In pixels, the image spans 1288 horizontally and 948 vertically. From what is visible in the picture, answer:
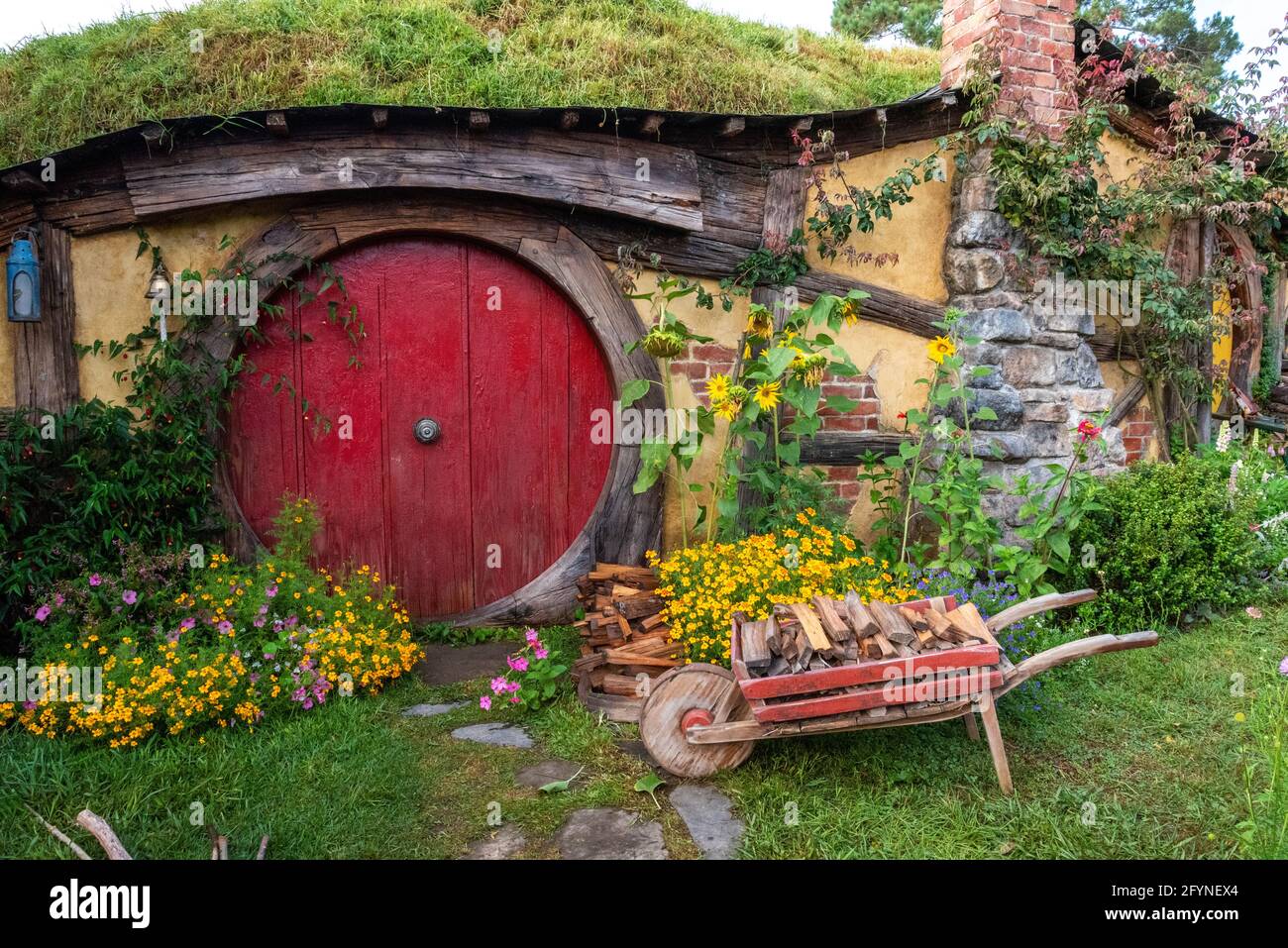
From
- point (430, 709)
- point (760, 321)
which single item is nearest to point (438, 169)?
point (760, 321)

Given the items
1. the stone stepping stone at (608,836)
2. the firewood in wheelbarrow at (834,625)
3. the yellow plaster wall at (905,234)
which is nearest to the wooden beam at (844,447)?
the yellow plaster wall at (905,234)

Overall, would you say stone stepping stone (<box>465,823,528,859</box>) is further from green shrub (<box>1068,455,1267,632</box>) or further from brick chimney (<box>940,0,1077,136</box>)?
brick chimney (<box>940,0,1077,136</box>)

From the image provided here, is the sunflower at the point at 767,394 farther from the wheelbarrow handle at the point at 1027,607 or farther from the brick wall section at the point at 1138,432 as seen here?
the brick wall section at the point at 1138,432

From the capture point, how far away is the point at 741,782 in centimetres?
303

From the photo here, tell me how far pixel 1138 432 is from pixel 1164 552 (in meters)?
1.78

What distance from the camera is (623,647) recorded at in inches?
149

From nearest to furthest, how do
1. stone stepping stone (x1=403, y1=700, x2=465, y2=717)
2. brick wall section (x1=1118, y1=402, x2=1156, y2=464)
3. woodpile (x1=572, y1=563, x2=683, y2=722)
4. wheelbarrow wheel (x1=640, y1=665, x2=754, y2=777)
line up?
wheelbarrow wheel (x1=640, y1=665, x2=754, y2=777), woodpile (x1=572, y1=563, x2=683, y2=722), stone stepping stone (x1=403, y1=700, x2=465, y2=717), brick wall section (x1=1118, y1=402, x2=1156, y2=464)

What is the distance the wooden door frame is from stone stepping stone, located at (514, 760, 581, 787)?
1.64 meters

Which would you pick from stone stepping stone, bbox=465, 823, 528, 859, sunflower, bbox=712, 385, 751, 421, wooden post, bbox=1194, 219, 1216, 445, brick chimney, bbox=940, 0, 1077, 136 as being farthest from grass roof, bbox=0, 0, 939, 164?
stone stepping stone, bbox=465, 823, 528, 859

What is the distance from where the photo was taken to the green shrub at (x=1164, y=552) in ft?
15.1

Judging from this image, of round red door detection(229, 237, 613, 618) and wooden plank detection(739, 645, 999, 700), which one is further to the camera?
round red door detection(229, 237, 613, 618)

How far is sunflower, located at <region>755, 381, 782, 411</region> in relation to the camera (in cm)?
398

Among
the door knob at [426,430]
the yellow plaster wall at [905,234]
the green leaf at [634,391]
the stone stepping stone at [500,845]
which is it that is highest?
the yellow plaster wall at [905,234]

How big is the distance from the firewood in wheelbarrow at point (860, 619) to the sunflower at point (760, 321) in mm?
1780
